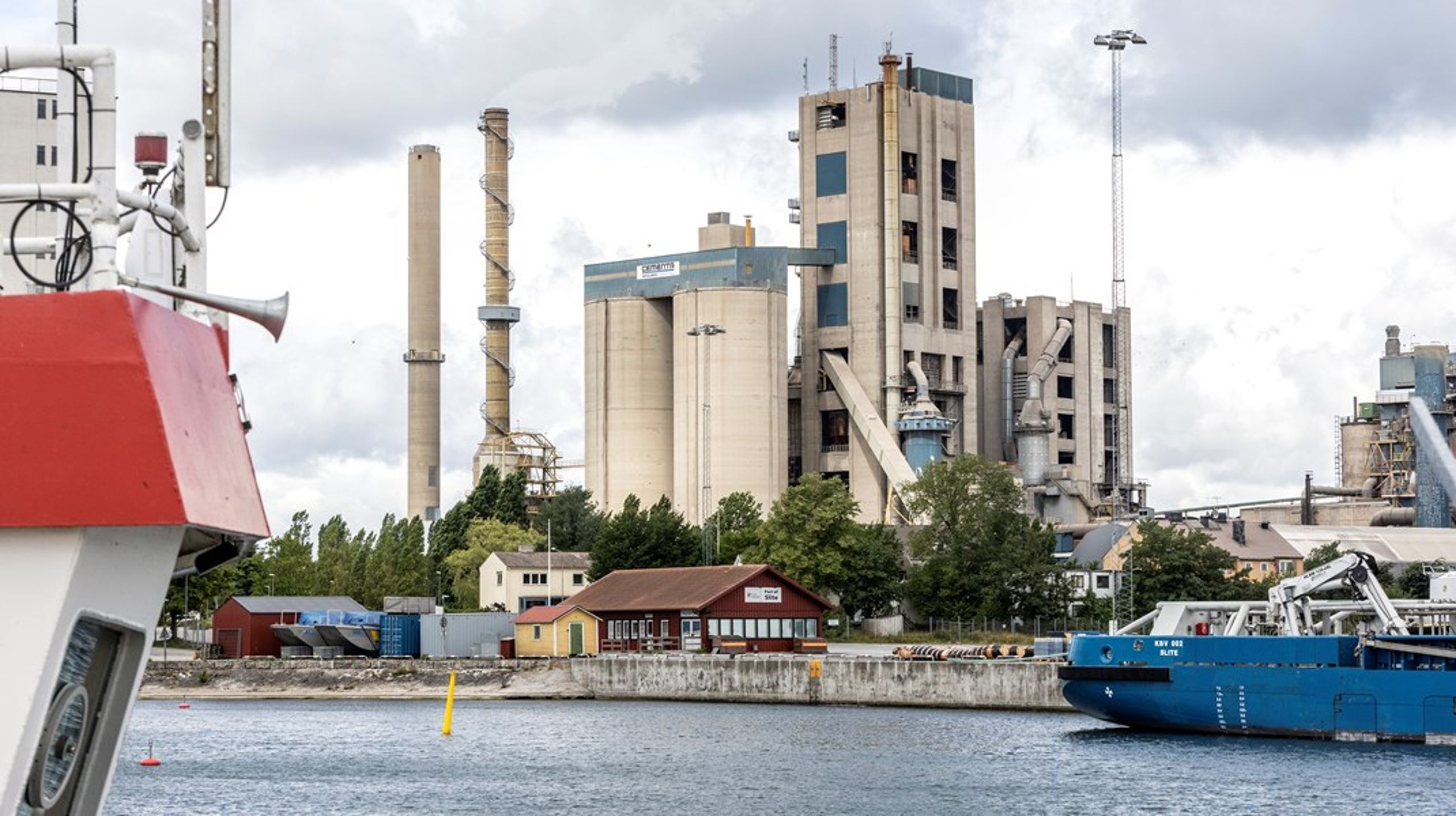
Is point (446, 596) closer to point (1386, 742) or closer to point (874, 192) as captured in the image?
point (874, 192)

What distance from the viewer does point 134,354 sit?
8977 mm

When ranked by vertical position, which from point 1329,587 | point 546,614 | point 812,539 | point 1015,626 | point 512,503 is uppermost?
point 512,503

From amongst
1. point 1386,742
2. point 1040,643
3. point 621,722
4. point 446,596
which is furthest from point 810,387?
point 1386,742

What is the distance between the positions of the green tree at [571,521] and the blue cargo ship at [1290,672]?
63.4m

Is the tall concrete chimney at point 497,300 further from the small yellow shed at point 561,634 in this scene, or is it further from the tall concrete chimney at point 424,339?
the small yellow shed at point 561,634

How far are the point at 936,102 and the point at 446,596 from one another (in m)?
44.4

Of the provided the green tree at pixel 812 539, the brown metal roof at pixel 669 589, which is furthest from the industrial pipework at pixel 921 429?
the brown metal roof at pixel 669 589

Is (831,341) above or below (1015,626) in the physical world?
above

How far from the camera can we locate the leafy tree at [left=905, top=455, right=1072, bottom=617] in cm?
10381

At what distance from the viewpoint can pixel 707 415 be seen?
427ft

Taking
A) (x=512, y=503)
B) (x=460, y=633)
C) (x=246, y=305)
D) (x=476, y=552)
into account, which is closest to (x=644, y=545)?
(x=460, y=633)

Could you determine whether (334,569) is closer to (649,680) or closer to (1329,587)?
(649,680)

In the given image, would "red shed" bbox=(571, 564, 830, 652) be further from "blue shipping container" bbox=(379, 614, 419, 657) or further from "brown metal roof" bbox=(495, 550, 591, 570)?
"brown metal roof" bbox=(495, 550, 591, 570)

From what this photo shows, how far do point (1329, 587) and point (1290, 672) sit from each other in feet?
11.8
